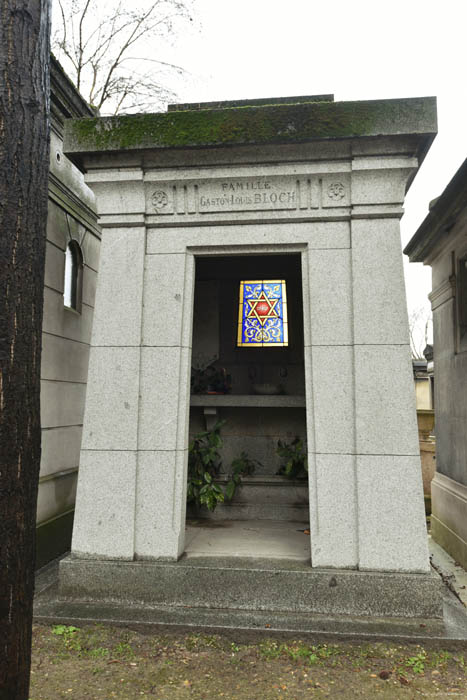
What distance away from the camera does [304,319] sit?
17.0ft

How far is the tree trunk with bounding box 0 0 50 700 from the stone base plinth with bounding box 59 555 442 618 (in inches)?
101

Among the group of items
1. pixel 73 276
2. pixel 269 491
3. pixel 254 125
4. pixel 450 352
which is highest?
pixel 254 125

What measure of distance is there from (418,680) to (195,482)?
10.7 feet

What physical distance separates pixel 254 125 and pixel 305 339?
224cm

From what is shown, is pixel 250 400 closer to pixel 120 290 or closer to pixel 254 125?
pixel 120 290

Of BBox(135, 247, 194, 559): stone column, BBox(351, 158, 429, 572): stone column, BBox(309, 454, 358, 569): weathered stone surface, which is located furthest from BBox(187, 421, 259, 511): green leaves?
BBox(351, 158, 429, 572): stone column

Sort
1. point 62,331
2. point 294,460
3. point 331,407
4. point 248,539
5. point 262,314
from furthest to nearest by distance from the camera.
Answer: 1. point 262,314
2. point 62,331
3. point 294,460
4. point 248,539
5. point 331,407

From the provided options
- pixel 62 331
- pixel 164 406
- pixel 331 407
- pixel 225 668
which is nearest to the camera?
pixel 225 668

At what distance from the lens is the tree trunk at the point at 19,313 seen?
87.7 inches

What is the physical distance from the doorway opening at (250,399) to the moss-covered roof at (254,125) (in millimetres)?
1662

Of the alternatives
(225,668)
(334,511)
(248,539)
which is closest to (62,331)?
(248,539)

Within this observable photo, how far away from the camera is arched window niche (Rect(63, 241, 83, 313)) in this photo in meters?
7.56

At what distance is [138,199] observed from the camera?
534 centimetres

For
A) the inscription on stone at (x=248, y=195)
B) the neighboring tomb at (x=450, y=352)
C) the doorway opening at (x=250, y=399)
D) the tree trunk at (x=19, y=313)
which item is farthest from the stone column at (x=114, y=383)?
the neighboring tomb at (x=450, y=352)
